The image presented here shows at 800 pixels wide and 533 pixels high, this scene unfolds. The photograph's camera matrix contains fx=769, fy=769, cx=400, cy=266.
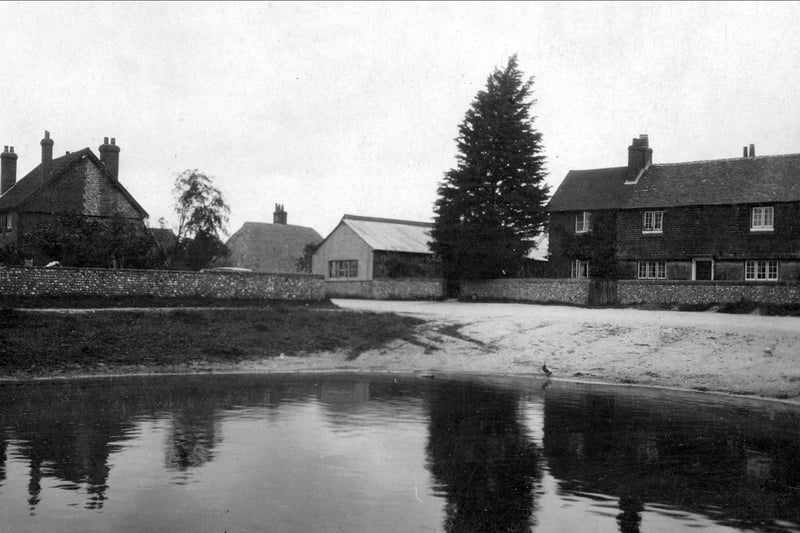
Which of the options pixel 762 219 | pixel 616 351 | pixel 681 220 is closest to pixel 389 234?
pixel 681 220

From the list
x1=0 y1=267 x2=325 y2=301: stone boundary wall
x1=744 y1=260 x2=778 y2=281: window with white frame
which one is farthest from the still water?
x1=744 y1=260 x2=778 y2=281: window with white frame

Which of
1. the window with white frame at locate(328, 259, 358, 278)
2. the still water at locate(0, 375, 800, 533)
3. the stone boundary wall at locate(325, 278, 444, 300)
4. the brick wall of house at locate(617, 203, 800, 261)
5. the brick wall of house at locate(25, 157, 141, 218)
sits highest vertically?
the brick wall of house at locate(25, 157, 141, 218)

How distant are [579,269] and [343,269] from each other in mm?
18625

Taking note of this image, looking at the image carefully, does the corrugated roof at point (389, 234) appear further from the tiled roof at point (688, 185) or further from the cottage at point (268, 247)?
the tiled roof at point (688, 185)

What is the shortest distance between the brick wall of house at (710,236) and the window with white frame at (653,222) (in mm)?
237

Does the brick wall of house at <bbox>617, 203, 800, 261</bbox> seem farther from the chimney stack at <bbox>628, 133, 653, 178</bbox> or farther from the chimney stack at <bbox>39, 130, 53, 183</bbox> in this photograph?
the chimney stack at <bbox>39, 130, 53, 183</bbox>

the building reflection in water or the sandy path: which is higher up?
the sandy path

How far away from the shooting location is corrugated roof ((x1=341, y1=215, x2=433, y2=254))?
59.0 m

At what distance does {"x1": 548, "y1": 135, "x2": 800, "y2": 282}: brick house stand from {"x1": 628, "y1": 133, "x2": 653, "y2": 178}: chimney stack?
0.22 feet

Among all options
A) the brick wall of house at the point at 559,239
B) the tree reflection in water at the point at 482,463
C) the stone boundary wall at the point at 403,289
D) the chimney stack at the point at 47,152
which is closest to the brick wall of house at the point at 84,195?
the chimney stack at the point at 47,152

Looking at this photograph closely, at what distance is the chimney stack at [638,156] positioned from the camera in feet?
172

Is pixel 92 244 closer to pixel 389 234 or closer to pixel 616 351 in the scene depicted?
pixel 616 351

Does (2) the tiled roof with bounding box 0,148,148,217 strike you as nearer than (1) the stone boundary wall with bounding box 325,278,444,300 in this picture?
Yes

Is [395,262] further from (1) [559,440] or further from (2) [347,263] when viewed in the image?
(1) [559,440]
